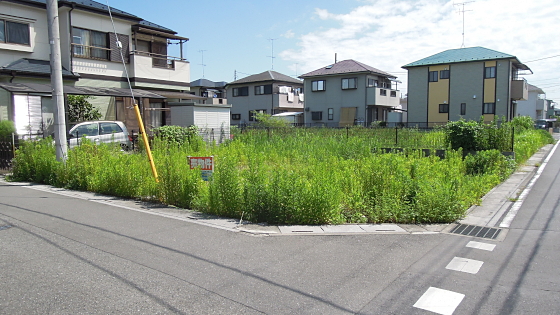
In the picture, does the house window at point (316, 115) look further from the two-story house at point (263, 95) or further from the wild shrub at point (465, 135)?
the wild shrub at point (465, 135)

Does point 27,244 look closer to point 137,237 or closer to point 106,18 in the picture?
point 137,237

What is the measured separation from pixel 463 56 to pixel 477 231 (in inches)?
1351

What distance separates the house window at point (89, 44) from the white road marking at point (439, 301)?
65.0 feet

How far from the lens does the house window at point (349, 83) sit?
1551 inches

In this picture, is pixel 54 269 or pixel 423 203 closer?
pixel 54 269

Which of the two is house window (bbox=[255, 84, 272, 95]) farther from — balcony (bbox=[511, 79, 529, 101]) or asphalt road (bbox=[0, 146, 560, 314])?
asphalt road (bbox=[0, 146, 560, 314])

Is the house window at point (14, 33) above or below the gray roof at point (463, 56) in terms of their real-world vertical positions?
below

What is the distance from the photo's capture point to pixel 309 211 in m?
6.63

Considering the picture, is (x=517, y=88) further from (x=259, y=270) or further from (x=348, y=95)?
(x=259, y=270)

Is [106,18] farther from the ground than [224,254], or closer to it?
farther from the ground

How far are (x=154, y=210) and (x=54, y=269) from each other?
10.2 ft

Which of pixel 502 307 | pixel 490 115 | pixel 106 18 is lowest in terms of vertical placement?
pixel 502 307

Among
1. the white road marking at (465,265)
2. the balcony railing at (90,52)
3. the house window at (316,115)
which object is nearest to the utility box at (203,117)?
the balcony railing at (90,52)

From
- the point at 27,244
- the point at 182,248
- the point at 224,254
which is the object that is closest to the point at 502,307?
the point at 224,254
